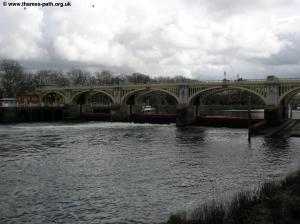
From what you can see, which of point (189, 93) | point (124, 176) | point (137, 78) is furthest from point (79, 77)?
point (124, 176)

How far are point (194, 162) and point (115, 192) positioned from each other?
36.7 feet

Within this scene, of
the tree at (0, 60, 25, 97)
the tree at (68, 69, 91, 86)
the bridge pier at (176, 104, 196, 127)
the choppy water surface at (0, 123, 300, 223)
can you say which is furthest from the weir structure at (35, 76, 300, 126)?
the tree at (68, 69, 91, 86)

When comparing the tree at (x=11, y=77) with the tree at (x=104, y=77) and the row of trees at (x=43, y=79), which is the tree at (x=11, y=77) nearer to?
the row of trees at (x=43, y=79)

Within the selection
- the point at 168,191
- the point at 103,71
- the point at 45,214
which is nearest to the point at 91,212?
the point at 45,214

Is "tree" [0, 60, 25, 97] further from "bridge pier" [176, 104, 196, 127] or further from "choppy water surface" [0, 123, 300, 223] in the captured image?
"choppy water surface" [0, 123, 300, 223]

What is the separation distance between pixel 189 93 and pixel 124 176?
5702 cm

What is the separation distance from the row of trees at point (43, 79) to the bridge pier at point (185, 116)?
10.6 m

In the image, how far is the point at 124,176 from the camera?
25172mm

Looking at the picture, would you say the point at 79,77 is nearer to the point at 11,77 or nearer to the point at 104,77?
the point at 104,77

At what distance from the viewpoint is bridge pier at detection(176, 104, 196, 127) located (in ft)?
242

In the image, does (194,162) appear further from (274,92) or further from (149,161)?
(274,92)

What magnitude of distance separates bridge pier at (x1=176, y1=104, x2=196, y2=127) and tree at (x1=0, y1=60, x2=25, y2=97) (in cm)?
6489

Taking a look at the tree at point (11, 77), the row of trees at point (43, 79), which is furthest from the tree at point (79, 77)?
the tree at point (11, 77)

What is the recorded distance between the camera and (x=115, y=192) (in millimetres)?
21016
